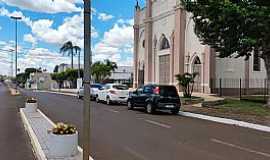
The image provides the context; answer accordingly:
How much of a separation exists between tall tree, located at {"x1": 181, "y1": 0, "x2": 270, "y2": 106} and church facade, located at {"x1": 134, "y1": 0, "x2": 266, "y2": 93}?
642 inches

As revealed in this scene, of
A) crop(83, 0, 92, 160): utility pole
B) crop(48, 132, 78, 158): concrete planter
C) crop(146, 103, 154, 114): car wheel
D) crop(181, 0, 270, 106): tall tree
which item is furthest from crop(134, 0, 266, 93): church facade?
crop(83, 0, 92, 160): utility pole

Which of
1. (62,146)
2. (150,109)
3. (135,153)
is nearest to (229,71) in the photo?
(150,109)

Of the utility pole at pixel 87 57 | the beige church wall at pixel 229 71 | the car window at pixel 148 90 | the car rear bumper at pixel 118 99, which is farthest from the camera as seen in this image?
the beige church wall at pixel 229 71

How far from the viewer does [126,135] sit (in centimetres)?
1452

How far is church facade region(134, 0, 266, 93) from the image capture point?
43.7 m

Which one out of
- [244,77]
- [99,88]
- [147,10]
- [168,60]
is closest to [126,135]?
[99,88]

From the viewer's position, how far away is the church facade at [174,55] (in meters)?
43.7

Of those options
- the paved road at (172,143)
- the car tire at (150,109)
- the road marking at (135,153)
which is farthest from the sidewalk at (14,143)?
the car tire at (150,109)

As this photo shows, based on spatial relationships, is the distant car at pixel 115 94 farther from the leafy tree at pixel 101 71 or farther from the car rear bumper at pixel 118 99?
the leafy tree at pixel 101 71

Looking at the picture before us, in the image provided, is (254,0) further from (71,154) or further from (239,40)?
(71,154)

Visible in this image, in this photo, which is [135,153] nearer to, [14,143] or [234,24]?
[14,143]

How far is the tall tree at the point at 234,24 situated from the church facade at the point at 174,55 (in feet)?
53.5

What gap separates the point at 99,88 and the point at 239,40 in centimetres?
1673

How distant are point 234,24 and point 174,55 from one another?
84.5 ft
